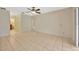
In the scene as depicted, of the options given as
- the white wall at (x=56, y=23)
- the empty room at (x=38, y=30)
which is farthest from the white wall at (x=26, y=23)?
the white wall at (x=56, y=23)

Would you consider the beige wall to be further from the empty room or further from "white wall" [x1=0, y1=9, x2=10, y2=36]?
"white wall" [x1=0, y1=9, x2=10, y2=36]

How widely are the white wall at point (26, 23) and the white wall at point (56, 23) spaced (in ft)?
0.41

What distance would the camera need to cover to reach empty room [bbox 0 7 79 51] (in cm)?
134

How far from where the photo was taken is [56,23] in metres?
1.53

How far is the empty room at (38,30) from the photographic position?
134 centimetres

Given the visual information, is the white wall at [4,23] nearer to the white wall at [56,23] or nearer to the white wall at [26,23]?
the white wall at [26,23]

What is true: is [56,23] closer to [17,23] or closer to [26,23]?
[26,23]

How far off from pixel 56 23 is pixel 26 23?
0.52 m

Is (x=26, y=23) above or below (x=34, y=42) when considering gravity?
above

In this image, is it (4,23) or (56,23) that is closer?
(4,23)

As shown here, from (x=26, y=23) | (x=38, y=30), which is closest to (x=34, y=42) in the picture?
(x=38, y=30)
